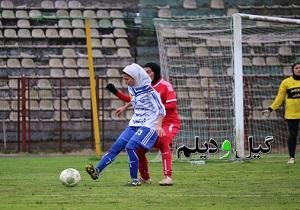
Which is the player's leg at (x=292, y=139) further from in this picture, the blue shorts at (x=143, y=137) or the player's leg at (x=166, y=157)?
the blue shorts at (x=143, y=137)

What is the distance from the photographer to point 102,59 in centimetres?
2994

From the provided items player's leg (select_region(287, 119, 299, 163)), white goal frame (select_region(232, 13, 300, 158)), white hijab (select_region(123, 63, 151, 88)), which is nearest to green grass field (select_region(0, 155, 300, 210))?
player's leg (select_region(287, 119, 299, 163))

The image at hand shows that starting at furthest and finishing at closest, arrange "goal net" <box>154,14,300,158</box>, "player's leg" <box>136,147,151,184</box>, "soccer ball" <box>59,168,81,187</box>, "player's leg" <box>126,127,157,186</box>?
"goal net" <box>154,14,300,158</box>
"player's leg" <box>136,147,151,184</box>
"player's leg" <box>126,127,157,186</box>
"soccer ball" <box>59,168,81,187</box>

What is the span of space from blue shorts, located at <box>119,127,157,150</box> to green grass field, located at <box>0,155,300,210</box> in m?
0.68

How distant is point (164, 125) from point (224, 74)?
9.35m

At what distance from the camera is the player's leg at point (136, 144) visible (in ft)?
46.7

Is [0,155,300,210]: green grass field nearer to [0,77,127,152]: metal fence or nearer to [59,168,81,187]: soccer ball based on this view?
[59,168,81,187]: soccer ball

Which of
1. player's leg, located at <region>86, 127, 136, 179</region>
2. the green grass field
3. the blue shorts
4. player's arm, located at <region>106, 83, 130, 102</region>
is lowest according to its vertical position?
the green grass field

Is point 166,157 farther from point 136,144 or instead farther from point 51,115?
point 51,115

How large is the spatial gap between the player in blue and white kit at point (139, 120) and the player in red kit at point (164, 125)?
306 millimetres

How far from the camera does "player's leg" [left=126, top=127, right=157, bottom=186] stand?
1424 cm

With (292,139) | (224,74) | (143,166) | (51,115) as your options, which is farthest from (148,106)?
(51,115)

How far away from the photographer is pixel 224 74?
25.2 m

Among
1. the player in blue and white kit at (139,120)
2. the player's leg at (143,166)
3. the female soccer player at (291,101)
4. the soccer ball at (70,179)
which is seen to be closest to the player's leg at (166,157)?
the player's leg at (143,166)
